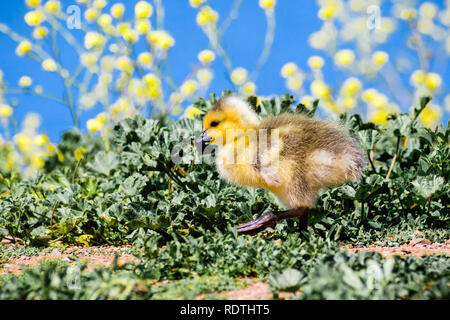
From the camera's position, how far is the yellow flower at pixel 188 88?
21.9 feet

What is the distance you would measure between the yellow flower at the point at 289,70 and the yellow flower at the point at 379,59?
112 cm

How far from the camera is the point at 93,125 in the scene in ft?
21.2

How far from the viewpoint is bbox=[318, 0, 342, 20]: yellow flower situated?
6.48 metres

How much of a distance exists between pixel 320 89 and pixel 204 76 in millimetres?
1800

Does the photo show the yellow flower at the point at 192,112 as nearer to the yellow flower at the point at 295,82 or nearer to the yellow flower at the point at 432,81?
the yellow flower at the point at 295,82

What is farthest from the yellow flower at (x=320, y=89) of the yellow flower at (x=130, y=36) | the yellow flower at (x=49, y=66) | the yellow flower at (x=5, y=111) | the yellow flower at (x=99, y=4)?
the yellow flower at (x=5, y=111)

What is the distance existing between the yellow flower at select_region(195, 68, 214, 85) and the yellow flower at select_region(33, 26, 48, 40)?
90.5 inches

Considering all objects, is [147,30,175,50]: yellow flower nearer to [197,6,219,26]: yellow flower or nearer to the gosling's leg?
[197,6,219,26]: yellow flower

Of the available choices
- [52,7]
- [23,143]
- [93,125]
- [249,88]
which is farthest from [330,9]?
[23,143]

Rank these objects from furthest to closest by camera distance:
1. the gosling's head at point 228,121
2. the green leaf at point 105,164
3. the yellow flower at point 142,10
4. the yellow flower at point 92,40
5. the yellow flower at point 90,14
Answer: the yellow flower at point 90,14
the yellow flower at point 92,40
the yellow flower at point 142,10
the green leaf at point 105,164
the gosling's head at point 228,121

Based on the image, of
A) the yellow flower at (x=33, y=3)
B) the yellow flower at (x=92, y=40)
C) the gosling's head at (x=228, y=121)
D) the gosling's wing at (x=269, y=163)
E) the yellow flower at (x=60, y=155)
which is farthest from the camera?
the yellow flower at (x=33, y=3)

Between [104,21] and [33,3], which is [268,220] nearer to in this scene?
[104,21]

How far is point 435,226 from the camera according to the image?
3.60m

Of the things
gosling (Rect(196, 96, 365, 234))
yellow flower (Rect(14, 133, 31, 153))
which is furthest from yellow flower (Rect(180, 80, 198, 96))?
gosling (Rect(196, 96, 365, 234))
